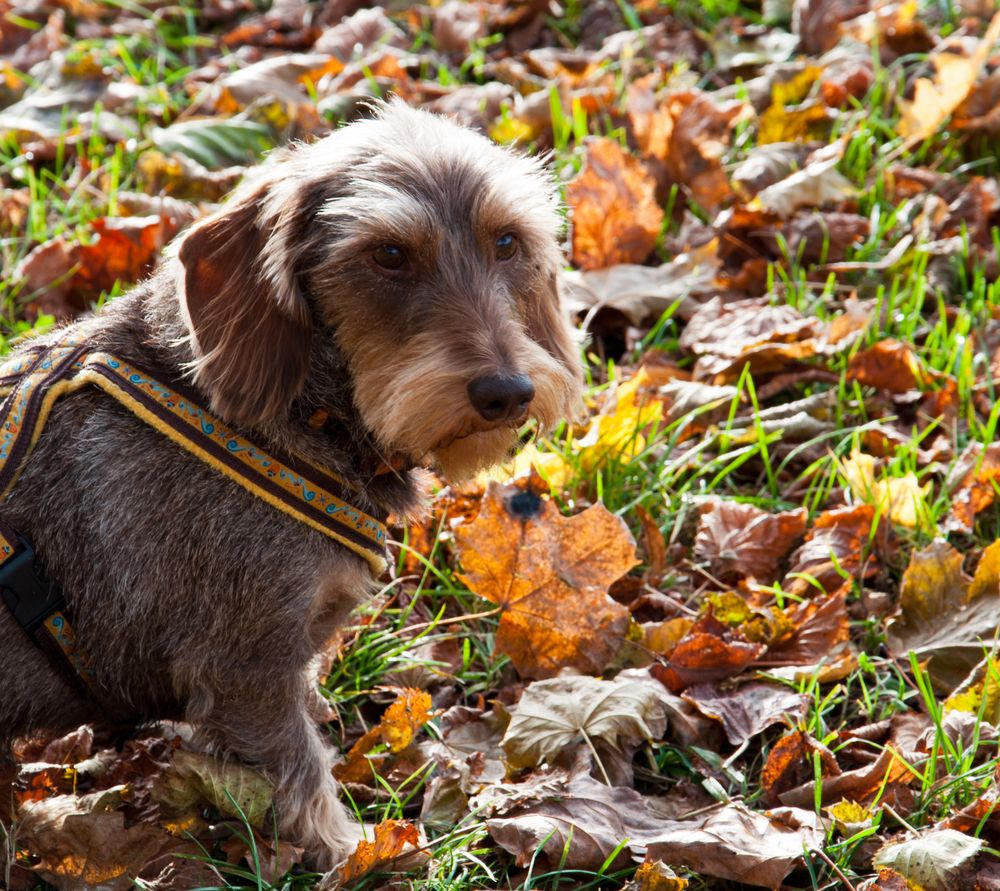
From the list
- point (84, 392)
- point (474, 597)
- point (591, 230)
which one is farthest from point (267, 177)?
point (591, 230)

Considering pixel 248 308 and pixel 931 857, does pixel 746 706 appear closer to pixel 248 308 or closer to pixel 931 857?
pixel 931 857

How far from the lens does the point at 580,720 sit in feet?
9.89

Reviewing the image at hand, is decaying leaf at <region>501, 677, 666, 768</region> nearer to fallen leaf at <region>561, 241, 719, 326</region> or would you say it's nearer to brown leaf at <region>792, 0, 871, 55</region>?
fallen leaf at <region>561, 241, 719, 326</region>

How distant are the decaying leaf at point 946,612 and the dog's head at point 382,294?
1225 millimetres

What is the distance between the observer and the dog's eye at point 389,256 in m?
2.63

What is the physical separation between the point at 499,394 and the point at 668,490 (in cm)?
141

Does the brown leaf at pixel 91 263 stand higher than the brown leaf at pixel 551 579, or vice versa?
the brown leaf at pixel 91 263

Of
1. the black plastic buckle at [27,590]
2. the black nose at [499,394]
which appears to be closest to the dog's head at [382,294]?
the black nose at [499,394]

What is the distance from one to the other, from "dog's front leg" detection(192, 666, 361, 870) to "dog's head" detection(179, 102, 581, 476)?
65 cm

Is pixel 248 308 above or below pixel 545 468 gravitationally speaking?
above

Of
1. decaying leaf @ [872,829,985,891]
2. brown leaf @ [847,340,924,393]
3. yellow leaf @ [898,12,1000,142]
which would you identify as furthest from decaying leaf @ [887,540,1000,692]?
yellow leaf @ [898,12,1000,142]

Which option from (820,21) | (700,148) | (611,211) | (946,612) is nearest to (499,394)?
(946,612)

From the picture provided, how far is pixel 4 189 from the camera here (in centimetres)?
514

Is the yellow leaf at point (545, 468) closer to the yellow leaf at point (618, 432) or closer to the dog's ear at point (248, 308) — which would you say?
the yellow leaf at point (618, 432)
